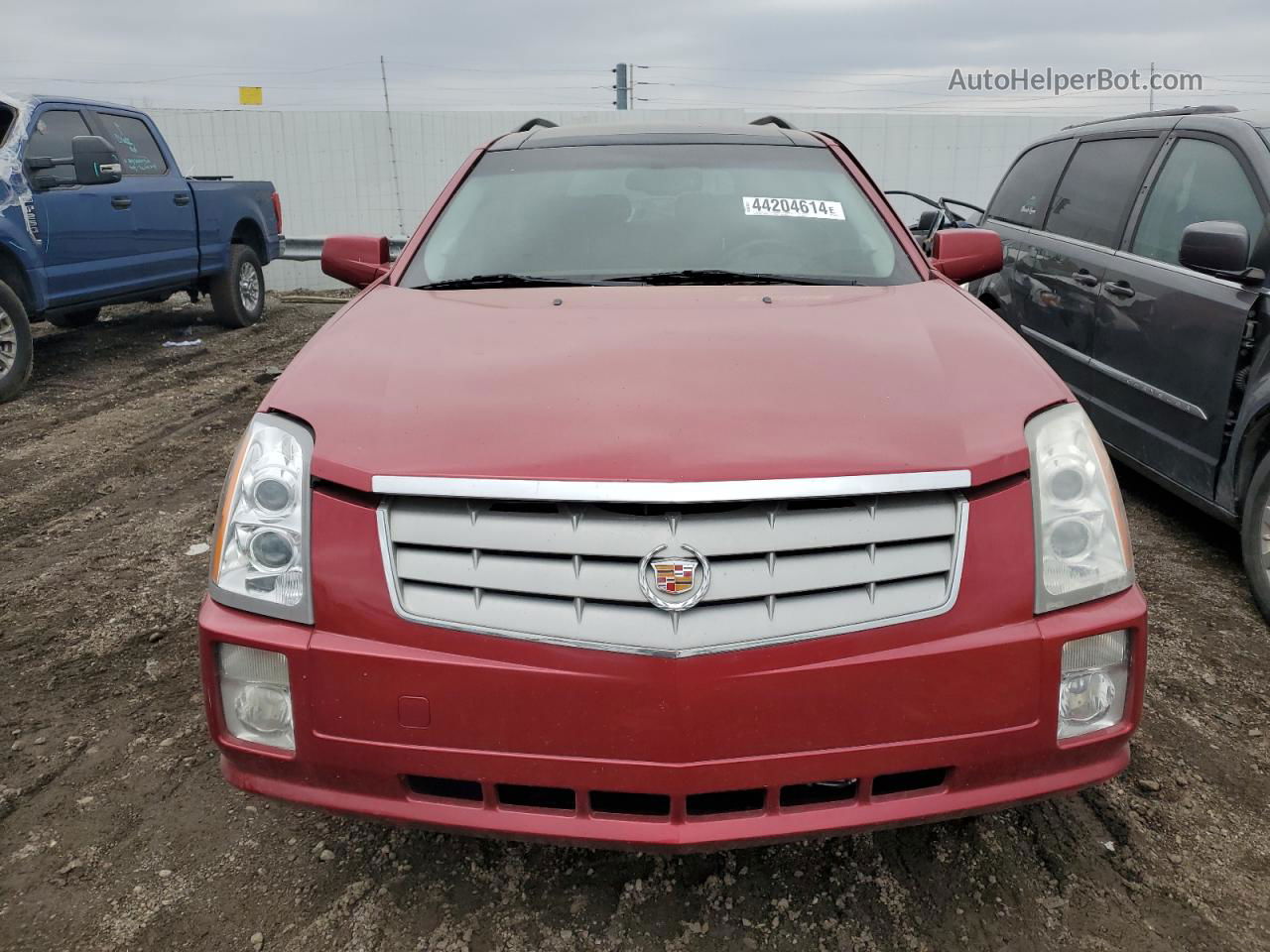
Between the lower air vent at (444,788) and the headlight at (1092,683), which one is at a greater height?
the headlight at (1092,683)

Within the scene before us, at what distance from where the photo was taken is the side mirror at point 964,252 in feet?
10.8

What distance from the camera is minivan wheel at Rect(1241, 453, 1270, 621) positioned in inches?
135

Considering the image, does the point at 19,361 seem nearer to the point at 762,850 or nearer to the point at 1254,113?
the point at 762,850

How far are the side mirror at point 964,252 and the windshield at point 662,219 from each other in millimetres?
308

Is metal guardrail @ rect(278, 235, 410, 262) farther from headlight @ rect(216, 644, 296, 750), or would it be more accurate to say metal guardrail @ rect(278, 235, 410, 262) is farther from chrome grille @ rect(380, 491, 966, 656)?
chrome grille @ rect(380, 491, 966, 656)

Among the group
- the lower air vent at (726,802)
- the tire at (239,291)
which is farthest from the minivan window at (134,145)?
the lower air vent at (726,802)

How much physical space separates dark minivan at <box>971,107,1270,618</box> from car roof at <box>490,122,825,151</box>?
151 cm

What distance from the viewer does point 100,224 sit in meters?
7.52

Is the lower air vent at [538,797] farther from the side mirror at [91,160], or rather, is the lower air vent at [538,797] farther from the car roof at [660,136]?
the side mirror at [91,160]

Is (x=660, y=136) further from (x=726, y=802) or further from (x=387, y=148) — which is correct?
(x=387, y=148)

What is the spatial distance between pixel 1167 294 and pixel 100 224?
279 inches

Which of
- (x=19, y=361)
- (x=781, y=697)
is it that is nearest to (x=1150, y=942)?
(x=781, y=697)

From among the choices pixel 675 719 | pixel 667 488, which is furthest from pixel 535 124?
pixel 675 719

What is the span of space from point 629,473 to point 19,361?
6434mm
